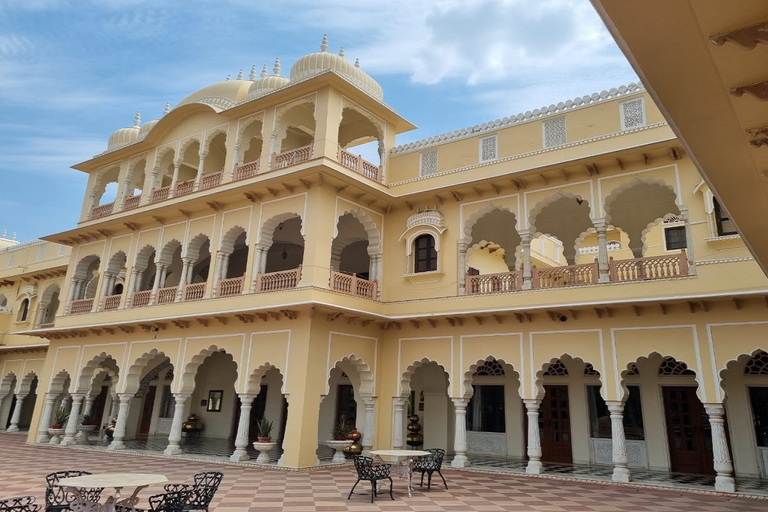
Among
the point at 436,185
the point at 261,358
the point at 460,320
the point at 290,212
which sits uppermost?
the point at 436,185

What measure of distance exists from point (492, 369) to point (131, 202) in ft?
38.0

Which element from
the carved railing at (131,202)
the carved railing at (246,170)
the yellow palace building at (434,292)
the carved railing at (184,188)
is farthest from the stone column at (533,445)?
the carved railing at (131,202)

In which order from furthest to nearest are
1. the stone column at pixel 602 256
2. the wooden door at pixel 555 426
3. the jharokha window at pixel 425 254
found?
1. the jharokha window at pixel 425 254
2. the wooden door at pixel 555 426
3. the stone column at pixel 602 256

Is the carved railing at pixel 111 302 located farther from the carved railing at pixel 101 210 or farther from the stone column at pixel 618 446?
the stone column at pixel 618 446

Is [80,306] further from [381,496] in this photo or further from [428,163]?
[381,496]

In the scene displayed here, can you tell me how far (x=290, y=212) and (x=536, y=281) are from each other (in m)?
5.77

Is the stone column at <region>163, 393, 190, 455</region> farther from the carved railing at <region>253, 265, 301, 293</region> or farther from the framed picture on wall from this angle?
the framed picture on wall

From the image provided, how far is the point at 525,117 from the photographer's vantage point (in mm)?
12578

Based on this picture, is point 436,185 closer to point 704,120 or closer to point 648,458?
point 648,458

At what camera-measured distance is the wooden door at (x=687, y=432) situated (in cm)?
1116

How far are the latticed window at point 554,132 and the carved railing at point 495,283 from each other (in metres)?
2.98

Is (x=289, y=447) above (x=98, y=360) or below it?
below

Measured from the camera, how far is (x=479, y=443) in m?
13.7

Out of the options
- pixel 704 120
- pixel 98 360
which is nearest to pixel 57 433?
pixel 98 360
